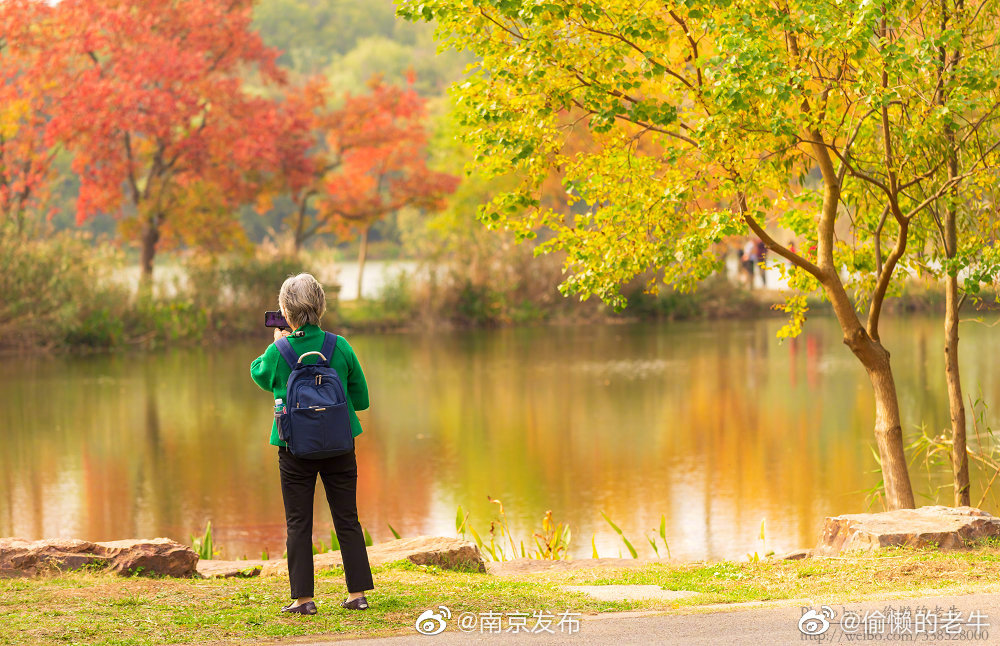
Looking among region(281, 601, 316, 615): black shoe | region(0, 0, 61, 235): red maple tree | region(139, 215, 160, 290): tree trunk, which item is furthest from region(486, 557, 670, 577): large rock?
region(139, 215, 160, 290): tree trunk

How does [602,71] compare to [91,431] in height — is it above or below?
above

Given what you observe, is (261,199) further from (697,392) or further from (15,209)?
(697,392)

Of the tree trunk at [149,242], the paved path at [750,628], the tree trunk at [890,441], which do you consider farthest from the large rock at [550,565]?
the tree trunk at [149,242]

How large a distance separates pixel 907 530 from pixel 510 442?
8.13 metres

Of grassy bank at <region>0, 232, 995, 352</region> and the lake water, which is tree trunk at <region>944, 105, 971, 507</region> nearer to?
the lake water

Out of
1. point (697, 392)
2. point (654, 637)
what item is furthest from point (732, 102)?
point (697, 392)

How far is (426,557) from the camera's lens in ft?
23.8

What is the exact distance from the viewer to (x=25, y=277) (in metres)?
24.9

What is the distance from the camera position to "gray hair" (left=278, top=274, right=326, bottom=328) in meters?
5.51

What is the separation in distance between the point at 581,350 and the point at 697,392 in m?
6.63

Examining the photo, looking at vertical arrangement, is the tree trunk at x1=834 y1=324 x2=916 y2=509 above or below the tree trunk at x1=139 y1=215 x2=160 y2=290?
below

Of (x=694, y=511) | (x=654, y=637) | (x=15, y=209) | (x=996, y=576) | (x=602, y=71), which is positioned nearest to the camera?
(x=654, y=637)

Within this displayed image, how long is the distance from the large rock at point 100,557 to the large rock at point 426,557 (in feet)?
1.72

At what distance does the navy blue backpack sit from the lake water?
4.68 metres
